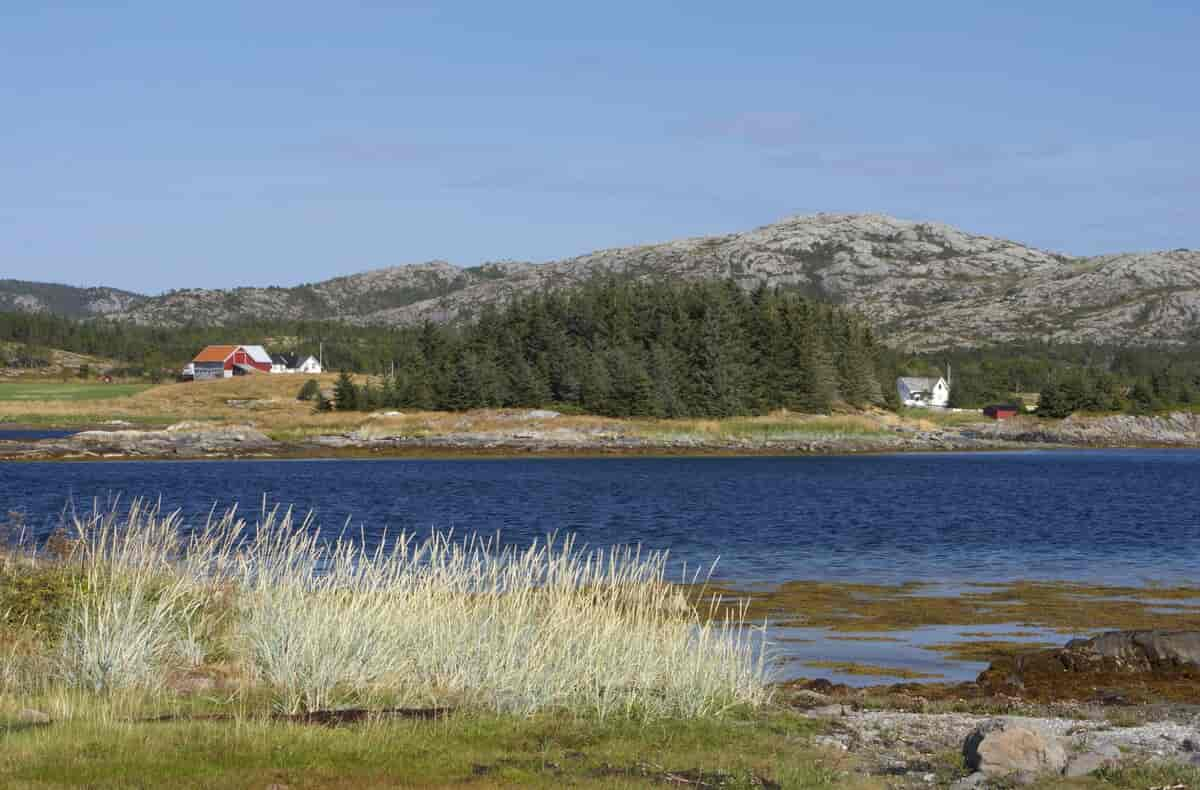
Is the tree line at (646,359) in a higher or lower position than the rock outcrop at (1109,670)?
higher

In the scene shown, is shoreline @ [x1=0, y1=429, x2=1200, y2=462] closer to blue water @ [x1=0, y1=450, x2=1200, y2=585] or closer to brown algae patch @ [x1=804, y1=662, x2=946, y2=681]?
blue water @ [x1=0, y1=450, x2=1200, y2=585]

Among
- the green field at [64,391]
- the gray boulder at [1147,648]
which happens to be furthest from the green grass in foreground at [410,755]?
the green field at [64,391]

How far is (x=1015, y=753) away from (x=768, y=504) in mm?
52756

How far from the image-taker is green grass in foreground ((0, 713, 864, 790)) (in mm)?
11352

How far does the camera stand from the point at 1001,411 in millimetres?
170125

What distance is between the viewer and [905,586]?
33906 mm

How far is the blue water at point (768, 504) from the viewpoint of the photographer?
4097 cm

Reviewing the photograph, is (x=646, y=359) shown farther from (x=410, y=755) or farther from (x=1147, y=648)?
(x=410, y=755)

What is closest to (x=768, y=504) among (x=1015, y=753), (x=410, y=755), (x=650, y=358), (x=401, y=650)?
(x=401, y=650)

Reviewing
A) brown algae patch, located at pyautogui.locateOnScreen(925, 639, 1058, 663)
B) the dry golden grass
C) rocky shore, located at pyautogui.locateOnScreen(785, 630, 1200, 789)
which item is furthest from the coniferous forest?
rocky shore, located at pyautogui.locateOnScreen(785, 630, 1200, 789)

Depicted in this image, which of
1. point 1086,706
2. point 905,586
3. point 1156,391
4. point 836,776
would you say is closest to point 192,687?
point 836,776

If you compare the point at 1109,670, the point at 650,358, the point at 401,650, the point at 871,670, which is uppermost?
the point at 650,358

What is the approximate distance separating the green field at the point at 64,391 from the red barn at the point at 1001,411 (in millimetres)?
119250

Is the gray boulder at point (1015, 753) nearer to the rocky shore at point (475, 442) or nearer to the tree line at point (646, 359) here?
the rocky shore at point (475, 442)
